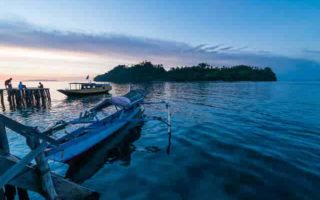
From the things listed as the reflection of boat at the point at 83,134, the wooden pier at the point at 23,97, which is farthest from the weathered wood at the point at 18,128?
the wooden pier at the point at 23,97

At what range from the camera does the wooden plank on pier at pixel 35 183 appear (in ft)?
16.8

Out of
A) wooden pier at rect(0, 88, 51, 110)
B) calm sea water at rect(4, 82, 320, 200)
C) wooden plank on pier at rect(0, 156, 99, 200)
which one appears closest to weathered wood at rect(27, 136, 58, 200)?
wooden plank on pier at rect(0, 156, 99, 200)

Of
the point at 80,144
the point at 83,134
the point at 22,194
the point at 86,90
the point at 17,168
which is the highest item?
the point at 17,168

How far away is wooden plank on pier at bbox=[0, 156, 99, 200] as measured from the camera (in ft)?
16.8

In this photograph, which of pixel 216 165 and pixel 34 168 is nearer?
pixel 34 168

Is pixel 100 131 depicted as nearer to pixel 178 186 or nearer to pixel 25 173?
pixel 178 186

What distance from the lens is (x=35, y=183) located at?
5570 millimetres

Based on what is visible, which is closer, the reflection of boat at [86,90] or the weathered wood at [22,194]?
the weathered wood at [22,194]

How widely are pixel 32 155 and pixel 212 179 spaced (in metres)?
7.57

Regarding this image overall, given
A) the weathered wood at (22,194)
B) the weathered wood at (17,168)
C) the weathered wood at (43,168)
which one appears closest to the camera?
the weathered wood at (17,168)

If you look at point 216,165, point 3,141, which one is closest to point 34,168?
point 3,141

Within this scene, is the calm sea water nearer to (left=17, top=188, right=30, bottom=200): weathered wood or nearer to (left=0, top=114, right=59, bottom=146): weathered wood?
(left=17, top=188, right=30, bottom=200): weathered wood

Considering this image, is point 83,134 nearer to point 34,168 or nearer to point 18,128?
point 34,168

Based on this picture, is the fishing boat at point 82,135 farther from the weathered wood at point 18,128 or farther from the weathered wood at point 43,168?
the weathered wood at point 18,128
